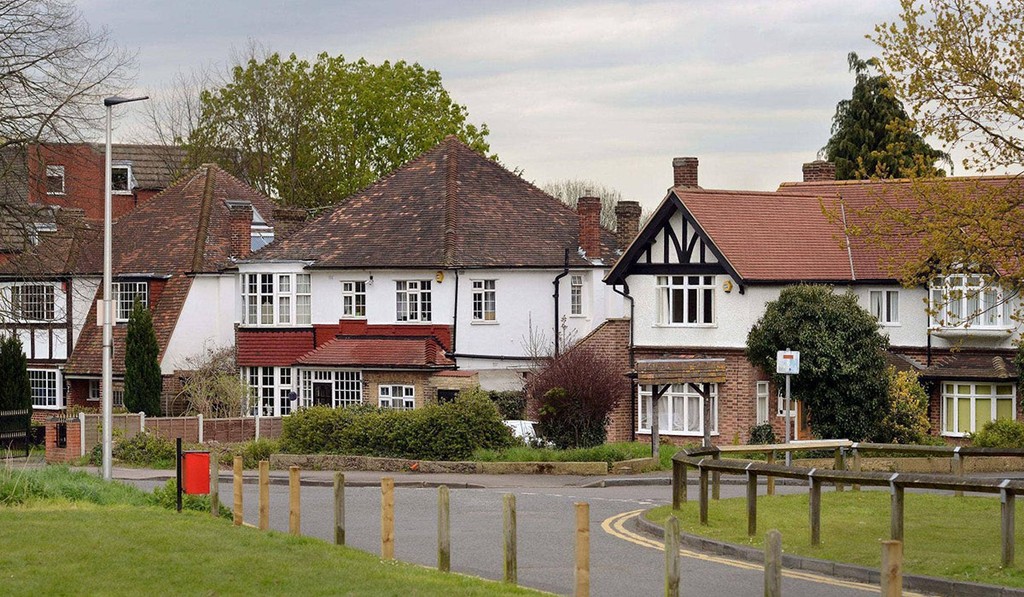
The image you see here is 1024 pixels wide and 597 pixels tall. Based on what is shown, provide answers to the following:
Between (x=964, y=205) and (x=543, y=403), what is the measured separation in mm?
17798

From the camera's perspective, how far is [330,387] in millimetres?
48219

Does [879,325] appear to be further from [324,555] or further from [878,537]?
[324,555]

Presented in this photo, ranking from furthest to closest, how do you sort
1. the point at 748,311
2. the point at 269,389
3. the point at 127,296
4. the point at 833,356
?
the point at 127,296 < the point at 269,389 < the point at 748,311 < the point at 833,356

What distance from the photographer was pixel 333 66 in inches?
2884

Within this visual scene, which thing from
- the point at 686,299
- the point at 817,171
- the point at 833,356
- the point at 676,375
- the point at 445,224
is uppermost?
the point at 817,171

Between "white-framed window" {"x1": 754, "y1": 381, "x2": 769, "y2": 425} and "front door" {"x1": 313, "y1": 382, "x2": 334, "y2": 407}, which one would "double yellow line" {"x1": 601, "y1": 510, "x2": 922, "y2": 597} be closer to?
"white-framed window" {"x1": 754, "y1": 381, "x2": 769, "y2": 425}

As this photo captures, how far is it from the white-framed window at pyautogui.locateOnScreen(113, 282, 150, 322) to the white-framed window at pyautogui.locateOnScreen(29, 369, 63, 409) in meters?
3.38

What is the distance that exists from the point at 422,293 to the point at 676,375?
14.1 m

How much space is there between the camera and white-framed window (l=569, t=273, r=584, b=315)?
48969 mm

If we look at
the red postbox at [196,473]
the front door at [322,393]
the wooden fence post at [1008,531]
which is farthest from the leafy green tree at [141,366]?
the wooden fence post at [1008,531]

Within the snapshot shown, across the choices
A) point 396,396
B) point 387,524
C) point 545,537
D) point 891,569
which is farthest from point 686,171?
point 891,569

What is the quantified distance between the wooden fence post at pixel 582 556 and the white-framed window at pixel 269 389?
36214 millimetres

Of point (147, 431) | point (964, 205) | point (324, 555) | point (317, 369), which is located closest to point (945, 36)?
point (964, 205)

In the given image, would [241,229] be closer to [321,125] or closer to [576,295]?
[576,295]
